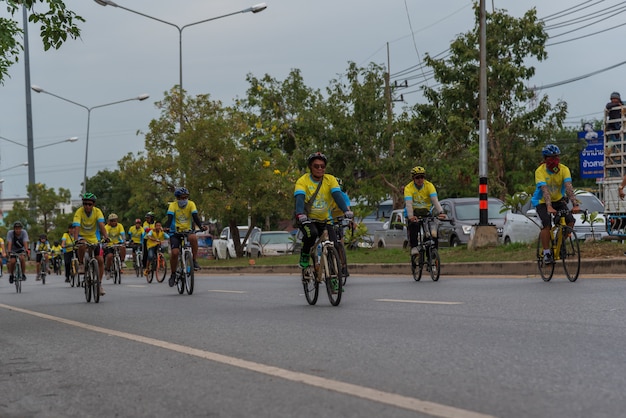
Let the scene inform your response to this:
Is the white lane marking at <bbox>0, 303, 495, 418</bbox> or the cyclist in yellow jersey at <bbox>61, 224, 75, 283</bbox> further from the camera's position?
the cyclist in yellow jersey at <bbox>61, 224, 75, 283</bbox>

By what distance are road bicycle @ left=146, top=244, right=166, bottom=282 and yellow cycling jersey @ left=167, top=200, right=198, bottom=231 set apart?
7.42m

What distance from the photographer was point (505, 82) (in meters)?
34.8

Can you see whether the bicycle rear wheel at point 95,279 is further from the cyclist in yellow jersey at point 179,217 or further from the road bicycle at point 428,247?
the road bicycle at point 428,247

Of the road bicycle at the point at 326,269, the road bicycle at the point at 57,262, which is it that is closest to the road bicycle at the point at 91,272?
the road bicycle at the point at 326,269

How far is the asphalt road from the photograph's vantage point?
5.45 m

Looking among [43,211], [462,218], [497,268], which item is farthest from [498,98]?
[43,211]

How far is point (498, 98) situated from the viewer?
35.2 metres

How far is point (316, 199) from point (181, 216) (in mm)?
5919

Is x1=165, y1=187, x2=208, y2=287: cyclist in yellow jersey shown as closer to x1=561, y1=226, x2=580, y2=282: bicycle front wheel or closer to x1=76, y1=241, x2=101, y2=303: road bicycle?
x1=76, y1=241, x2=101, y2=303: road bicycle

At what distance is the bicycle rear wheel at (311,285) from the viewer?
12.1 metres

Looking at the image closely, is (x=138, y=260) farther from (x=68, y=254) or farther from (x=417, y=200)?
(x=417, y=200)

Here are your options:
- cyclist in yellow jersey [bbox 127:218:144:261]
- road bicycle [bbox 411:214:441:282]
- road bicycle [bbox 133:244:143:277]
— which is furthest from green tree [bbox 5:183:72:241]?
road bicycle [bbox 411:214:441:282]

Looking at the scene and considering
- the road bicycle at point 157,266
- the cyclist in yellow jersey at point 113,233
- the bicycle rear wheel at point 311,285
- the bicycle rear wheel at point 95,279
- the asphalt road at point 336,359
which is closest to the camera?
the asphalt road at point 336,359

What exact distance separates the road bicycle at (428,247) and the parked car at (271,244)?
2189cm
